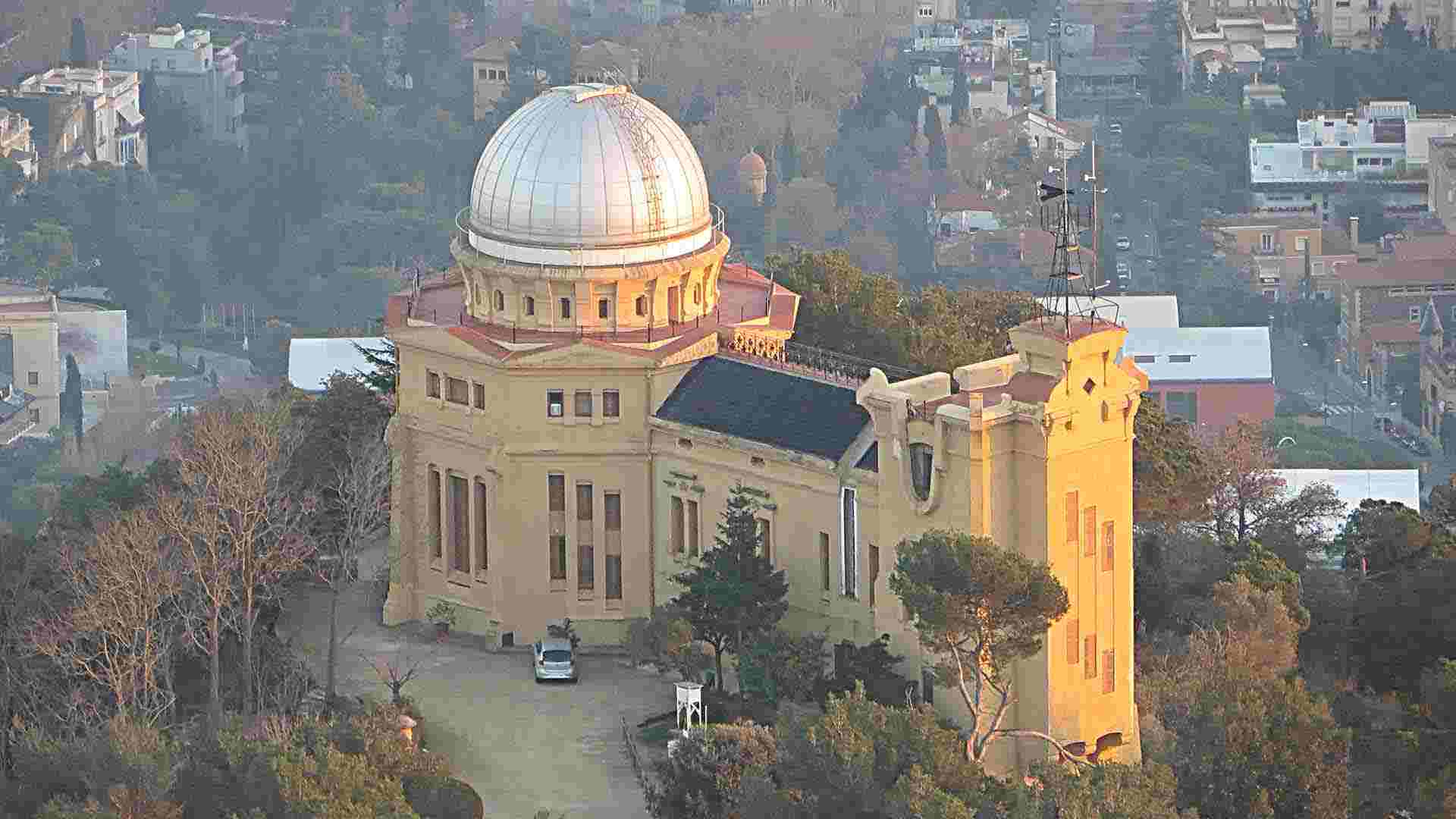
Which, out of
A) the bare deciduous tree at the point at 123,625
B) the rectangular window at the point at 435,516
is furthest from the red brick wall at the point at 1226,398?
the bare deciduous tree at the point at 123,625

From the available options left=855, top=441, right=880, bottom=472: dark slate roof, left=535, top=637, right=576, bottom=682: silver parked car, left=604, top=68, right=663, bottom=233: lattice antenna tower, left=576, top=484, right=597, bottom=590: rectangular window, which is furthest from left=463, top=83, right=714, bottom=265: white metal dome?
left=535, top=637, right=576, bottom=682: silver parked car

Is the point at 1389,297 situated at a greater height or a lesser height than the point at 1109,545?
lesser

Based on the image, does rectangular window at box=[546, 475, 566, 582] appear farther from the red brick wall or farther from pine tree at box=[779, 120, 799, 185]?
pine tree at box=[779, 120, 799, 185]

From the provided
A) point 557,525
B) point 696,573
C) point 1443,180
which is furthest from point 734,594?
point 1443,180

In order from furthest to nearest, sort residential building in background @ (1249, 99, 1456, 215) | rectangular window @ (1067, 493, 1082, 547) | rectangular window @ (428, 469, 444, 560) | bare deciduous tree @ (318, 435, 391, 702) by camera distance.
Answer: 1. residential building in background @ (1249, 99, 1456, 215)
2. rectangular window @ (428, 469, 444, 560)
3. bare deciduous tree @ (318, 435, 391, 702)
4. rectangular window @ (1067, 493, 1082, 547)

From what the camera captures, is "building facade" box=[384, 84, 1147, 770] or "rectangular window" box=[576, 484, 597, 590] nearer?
"building facade" box=[384, 84, 1147, 770]

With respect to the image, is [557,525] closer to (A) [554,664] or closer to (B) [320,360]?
(A) [554,664]

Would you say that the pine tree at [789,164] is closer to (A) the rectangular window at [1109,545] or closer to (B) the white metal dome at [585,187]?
(B) the white metal dome at [585,187]
